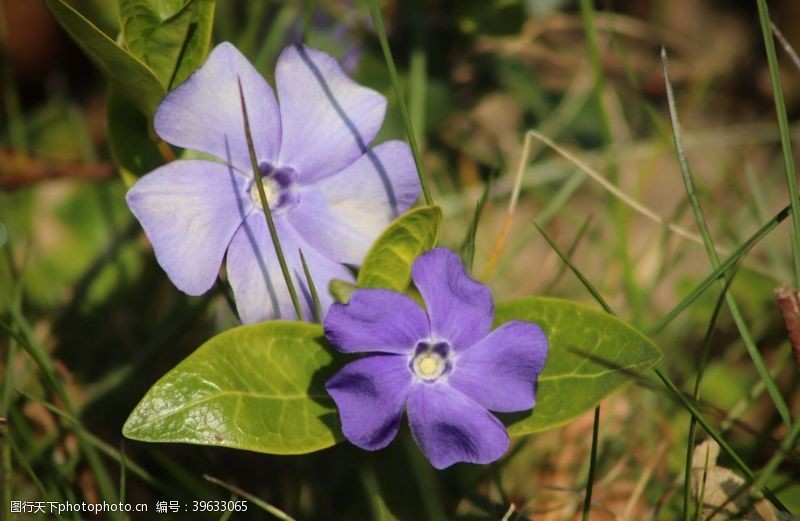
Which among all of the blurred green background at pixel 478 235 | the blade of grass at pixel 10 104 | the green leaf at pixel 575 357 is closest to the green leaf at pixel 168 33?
the blurred green background at pixel 478 235

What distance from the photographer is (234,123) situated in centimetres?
126

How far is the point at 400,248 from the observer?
1.26m

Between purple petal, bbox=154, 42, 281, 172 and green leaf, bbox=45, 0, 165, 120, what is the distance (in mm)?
89

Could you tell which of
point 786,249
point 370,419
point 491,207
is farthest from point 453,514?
point 786,249

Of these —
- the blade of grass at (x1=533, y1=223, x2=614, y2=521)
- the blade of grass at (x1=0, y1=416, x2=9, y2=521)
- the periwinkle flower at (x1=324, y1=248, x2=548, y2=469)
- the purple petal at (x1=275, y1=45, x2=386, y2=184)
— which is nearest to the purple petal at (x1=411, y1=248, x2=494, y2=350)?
the periwinkle flower at (x1=324, y1=248, x2=548, y2=469)

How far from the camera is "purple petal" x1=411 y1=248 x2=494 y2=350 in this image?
46.4 inches

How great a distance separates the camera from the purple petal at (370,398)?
114 cm

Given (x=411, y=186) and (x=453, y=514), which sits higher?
(x=411, y=186)

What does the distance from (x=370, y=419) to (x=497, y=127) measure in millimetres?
1743

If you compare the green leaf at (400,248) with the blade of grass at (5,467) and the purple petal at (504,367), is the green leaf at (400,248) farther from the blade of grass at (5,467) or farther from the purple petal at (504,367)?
the blade of grass at (5,467)

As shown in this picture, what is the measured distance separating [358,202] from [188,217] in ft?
0.84

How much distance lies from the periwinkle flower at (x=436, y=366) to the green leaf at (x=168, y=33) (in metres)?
Result: 0.46

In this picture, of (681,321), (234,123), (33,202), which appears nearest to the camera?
(234,123)

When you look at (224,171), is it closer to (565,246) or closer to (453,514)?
(453,514)
